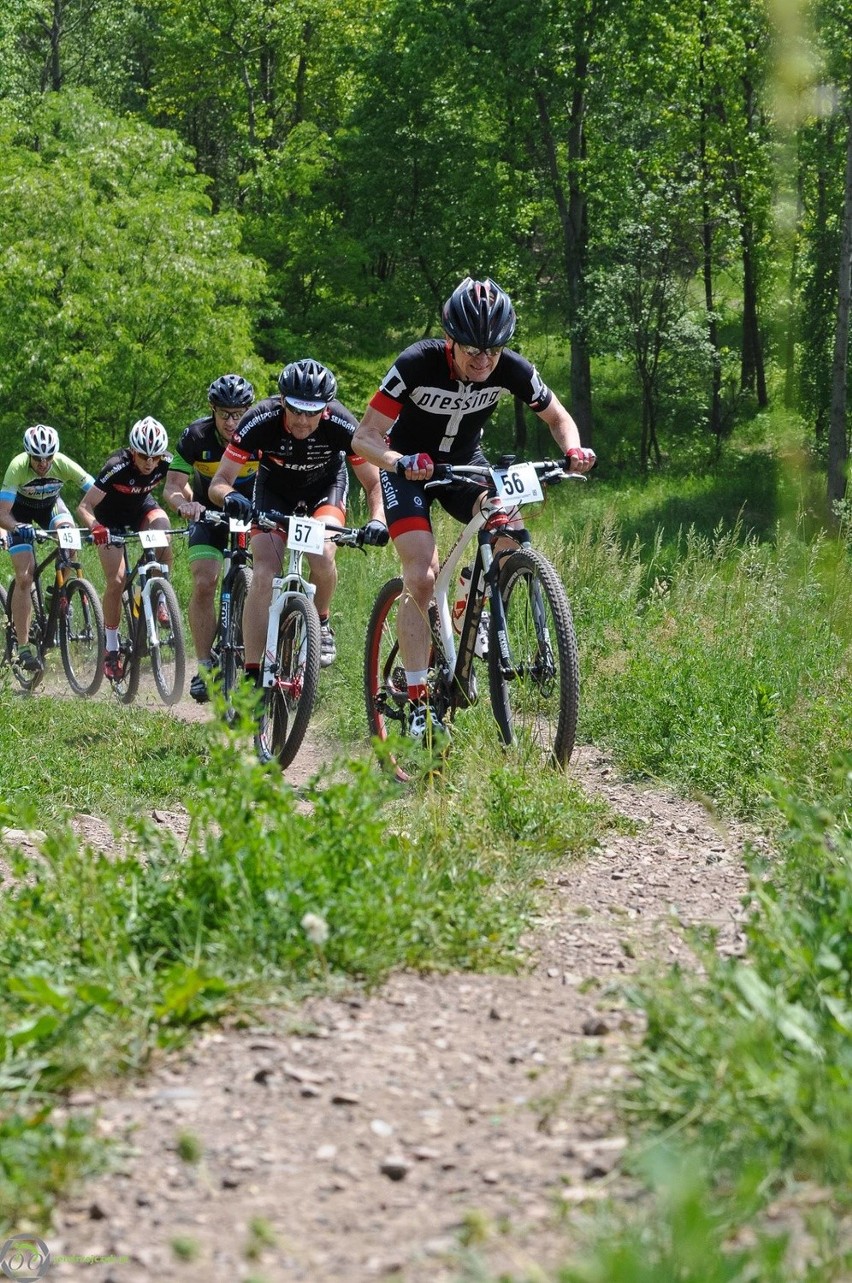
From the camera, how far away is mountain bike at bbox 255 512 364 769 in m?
7.65

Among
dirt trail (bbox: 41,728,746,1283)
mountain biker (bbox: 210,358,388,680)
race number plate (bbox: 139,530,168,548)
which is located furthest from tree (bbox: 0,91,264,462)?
dirt trail (bbox: 41,728,746,1283)

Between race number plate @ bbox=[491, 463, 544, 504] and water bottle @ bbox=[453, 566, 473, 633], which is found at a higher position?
race number plate @ bbox=[491, 463, 544, 504]

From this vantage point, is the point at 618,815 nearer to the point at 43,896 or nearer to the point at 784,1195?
the point at 43,896

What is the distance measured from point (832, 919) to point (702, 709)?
3.60 meters

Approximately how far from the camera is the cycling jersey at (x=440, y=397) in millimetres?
6719

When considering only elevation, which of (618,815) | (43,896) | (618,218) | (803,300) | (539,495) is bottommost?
(618,815)

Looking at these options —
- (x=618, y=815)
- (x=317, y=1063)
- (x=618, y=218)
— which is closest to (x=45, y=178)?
(x=618, y=218)

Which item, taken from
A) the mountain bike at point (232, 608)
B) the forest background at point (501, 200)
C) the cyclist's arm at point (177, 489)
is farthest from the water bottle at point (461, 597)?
the forest background at point (501, 200)

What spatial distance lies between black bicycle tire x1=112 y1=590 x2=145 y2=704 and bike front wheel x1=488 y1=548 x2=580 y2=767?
560 cm

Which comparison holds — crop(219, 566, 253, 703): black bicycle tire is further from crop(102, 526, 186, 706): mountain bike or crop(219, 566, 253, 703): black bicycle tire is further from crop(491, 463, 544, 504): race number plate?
crop(491, 463, 544, 504): race number plate

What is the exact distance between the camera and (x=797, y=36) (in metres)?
22.0

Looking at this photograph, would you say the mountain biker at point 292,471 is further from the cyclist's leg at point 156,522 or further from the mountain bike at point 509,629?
the cyclist's leg at point 156,522

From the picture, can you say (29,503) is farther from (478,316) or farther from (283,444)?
(478,316)

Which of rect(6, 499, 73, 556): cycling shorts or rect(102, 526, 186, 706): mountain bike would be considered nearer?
rect(102, 526, 186, 706): mountain bike
